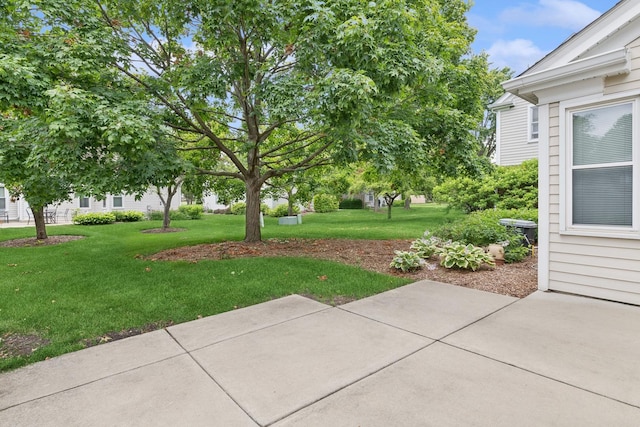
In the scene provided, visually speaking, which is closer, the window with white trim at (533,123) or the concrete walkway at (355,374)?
the concrete walkway at (355,374)

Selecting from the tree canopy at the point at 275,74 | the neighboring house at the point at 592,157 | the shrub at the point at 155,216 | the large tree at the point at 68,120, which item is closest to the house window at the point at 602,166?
the neighboring house at the point at 592,157

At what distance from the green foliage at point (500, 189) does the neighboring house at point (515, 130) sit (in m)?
1.35

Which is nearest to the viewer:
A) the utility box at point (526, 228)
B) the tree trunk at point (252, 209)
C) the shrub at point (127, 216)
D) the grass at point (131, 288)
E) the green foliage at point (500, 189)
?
the grass at point (131, 288)

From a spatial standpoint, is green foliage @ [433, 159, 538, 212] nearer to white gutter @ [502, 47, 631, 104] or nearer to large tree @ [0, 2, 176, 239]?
white gutter @ [502, 47, 631, 104]

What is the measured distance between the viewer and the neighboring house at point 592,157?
398 cm

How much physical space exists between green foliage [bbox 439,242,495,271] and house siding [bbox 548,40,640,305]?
122 cm

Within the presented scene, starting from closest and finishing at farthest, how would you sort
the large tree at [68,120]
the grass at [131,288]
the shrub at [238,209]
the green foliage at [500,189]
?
1. the grass at [131,288]
2. the large tree at [68,120]
3. the green foliage at [500,189]
4. the shrub at [238,209]

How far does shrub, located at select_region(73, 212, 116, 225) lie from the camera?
16.6 m

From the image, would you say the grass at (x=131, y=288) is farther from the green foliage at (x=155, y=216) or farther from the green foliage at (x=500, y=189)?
the green foliage at (x=155, y=216)

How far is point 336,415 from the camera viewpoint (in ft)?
6.96

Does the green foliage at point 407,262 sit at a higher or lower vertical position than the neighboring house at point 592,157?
lower

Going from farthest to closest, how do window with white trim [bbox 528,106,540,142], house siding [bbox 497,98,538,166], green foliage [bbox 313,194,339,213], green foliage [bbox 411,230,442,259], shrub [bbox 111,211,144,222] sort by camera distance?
green foliage [bbox 313,194,339,213], shrub [bbox 111,211,144,222], house siding [bbox 497,98,538,166], window with white trim [bbox 528,106,540,142], green foliage [bbox 411,230,442,259]

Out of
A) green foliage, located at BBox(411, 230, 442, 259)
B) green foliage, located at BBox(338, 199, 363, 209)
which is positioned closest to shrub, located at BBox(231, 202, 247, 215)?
green foliage, located at BBox(338, 199, 363, 209)

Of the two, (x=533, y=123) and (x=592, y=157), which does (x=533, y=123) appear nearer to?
(x=533, y=123)
